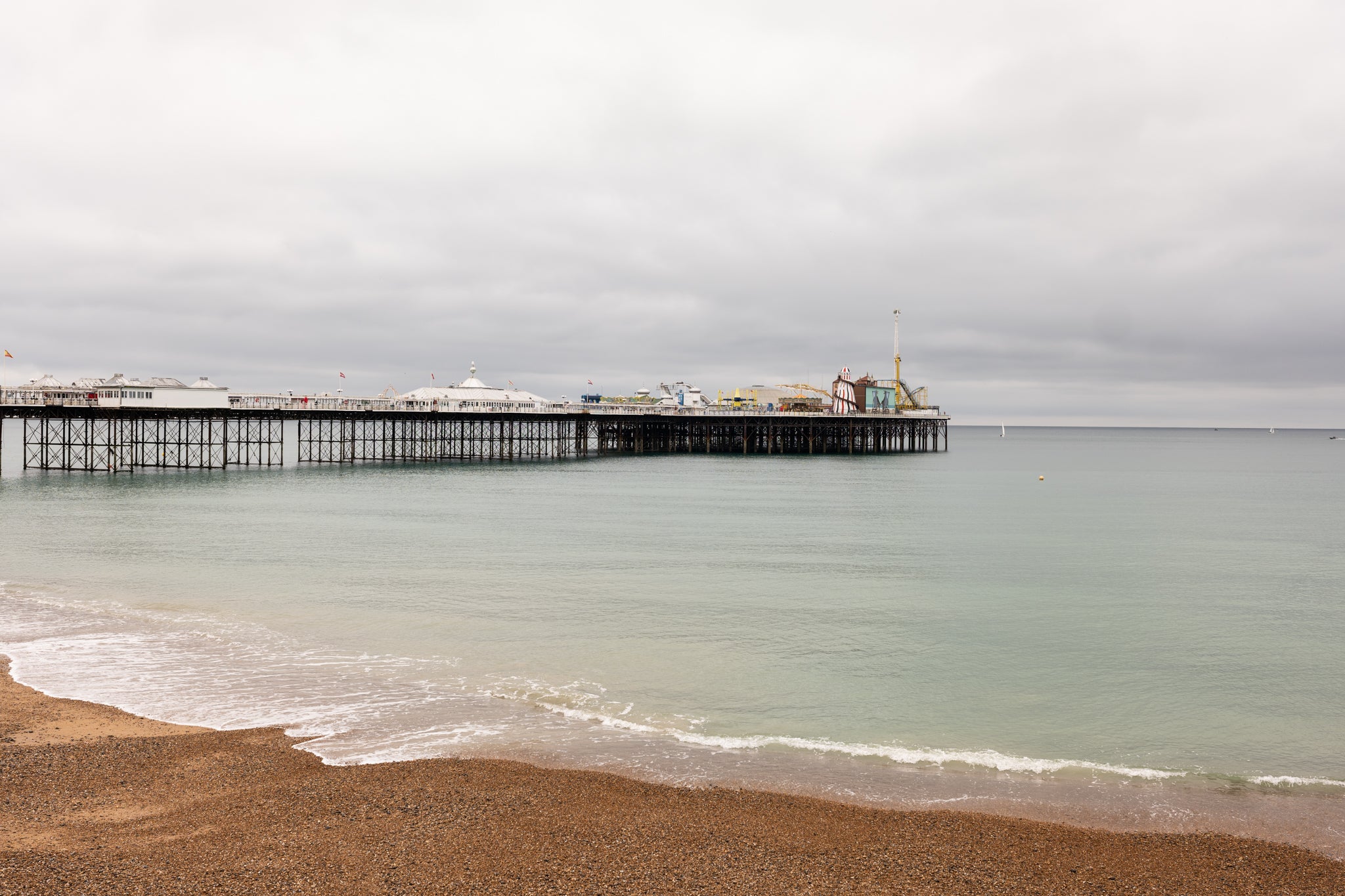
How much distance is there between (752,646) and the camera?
53.4 ft

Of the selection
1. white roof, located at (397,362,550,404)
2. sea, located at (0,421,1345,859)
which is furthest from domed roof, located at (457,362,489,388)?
sea, located at (0,421,1345,859)

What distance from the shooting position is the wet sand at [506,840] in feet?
23.9

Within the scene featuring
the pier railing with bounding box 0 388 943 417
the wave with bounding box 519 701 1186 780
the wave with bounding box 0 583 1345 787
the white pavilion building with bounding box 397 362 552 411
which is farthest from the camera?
the white pavilion building with bounding box 397 362 552 411

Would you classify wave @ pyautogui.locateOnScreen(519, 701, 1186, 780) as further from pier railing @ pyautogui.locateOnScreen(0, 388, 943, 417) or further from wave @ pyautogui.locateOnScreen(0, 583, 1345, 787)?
pier railing @ pyautogui.locateOnScreen(0, 388, 943, 417)

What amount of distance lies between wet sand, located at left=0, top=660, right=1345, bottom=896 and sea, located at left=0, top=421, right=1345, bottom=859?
0.72 meters

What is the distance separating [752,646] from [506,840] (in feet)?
28.6

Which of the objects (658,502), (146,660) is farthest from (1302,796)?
(658,502)

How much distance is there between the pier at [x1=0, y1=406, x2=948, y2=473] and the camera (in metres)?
62.9

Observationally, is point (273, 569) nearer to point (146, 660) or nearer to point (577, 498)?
point (146, 660)

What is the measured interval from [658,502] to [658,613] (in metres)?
26.2

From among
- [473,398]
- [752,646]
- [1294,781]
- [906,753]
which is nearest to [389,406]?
[473,398]

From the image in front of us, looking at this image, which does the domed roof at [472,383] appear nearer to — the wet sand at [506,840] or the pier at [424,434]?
the pier at [424,434]

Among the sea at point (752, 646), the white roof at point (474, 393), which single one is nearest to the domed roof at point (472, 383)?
the white roof at point (474, 393)

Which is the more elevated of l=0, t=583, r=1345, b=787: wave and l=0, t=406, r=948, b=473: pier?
l=0, t=406, r=948, b=473: pier
